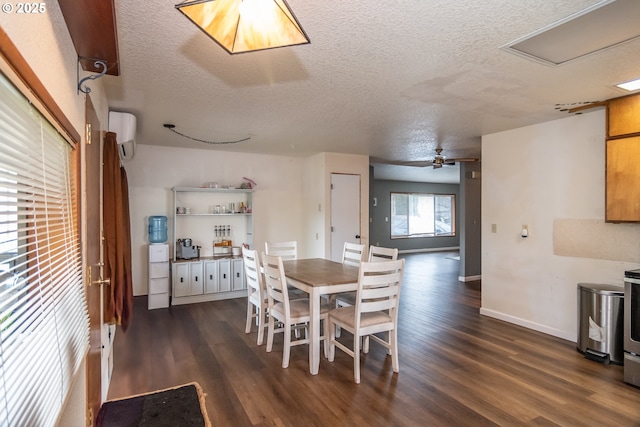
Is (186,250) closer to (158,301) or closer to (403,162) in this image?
(158,301)

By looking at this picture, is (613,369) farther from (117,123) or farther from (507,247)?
(117,123)

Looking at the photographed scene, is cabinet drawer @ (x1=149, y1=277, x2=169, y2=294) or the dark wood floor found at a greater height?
cabinet drawer @ (x1=149, y1=277, x2=169, y2=294)

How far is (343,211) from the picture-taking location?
606 centimetres

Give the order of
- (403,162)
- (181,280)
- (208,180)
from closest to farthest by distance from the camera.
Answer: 1. (181,280)
2. (208,180)
3. (403,162)

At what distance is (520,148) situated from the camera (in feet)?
13.7

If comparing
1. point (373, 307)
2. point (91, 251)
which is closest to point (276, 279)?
point (373, 307)

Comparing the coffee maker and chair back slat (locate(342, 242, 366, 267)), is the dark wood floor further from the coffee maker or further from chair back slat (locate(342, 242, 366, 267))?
the coffee maker

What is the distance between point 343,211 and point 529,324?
3.19 m

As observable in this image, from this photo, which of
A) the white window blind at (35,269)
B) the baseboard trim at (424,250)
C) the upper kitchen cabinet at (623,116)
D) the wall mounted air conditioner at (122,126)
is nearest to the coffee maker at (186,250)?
the wall mounted air conditioner at (122,126)

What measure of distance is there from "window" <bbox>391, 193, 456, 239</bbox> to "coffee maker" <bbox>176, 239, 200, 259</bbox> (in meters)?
Answer: 7.16

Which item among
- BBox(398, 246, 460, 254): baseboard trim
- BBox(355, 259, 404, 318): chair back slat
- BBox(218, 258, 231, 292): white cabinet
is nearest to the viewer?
BBox(355, 259, 404, 318): chair back slat

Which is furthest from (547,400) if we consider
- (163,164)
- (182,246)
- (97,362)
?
(163,164)

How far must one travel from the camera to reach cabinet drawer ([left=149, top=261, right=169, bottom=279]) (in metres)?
4.81

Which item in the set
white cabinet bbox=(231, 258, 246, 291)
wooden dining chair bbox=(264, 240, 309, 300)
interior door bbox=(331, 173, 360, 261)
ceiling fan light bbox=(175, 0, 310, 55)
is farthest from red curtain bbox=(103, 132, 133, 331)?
interior door bbox=(331, 173, 360, 261)
